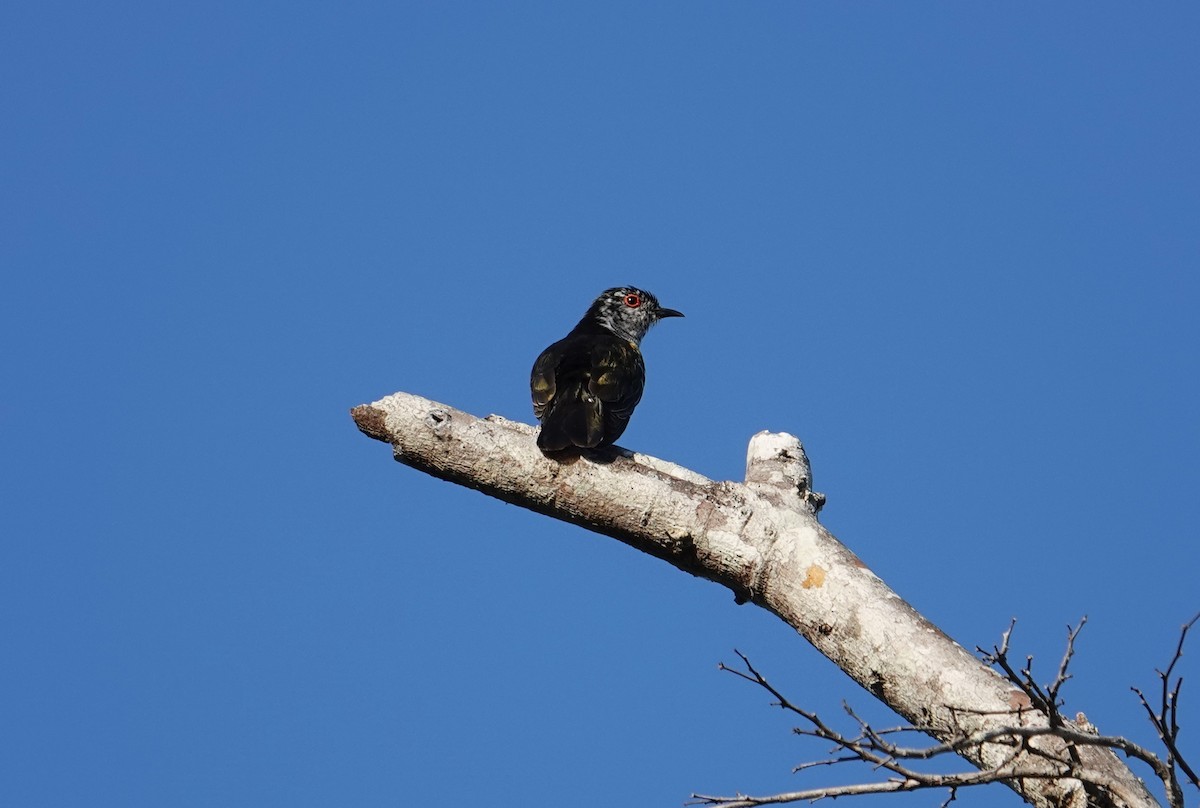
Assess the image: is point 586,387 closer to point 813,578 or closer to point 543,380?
point 543,380

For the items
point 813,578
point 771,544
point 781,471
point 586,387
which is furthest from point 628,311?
point 813,578

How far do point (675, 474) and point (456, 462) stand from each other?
3.70 feet

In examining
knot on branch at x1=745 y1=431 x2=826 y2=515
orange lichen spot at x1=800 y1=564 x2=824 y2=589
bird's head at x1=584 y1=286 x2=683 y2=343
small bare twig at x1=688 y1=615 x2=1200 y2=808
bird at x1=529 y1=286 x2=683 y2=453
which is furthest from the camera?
bird's head at x1=584 y1=286 x2=683 y2=343


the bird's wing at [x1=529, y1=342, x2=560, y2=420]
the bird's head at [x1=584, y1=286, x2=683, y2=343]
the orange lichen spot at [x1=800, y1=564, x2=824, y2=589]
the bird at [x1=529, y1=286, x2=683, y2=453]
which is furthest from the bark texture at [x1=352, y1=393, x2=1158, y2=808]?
the bird's head at [x1=584, y1=286, x2=683, y2=343]

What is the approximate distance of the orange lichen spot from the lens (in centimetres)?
522

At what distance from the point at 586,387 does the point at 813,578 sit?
2.38 meters

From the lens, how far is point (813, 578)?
5.25m

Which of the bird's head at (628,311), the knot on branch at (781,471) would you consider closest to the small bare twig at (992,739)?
the knot on branch at (781,471)

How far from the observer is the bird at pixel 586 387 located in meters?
6.40

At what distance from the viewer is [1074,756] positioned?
12.6 ft

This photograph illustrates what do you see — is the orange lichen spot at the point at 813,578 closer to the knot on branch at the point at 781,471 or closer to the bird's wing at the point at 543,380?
the knot on branch at the point at 781,471

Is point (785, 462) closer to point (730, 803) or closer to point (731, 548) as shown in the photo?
point (731, 548)

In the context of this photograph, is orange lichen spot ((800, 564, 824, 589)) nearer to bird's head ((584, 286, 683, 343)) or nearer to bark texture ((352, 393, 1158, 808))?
bark texture ((352, 393, 1158, 808))

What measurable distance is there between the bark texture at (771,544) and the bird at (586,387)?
151mm
